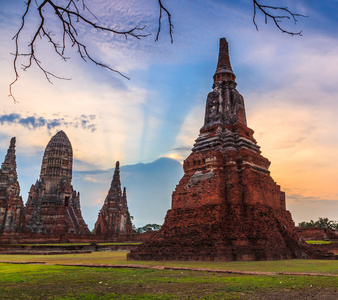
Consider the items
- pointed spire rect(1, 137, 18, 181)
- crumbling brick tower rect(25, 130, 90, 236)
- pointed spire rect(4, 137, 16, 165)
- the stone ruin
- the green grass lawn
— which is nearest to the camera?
the green grass lawn

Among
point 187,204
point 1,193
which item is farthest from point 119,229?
point 187,204

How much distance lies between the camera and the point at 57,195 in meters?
49.0

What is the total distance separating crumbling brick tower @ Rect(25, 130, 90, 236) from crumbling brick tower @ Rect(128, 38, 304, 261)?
101 ft

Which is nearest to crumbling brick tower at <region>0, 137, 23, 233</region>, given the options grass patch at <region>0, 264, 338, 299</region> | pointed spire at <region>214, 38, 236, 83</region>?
pointed spire at <region>214, 38, 236, 83</region>

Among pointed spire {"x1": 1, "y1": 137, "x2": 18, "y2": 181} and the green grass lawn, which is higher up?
pointed spire {"x1": 1, "y1": 137, "x2": 18, "y2": 181}

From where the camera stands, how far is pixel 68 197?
4981cm

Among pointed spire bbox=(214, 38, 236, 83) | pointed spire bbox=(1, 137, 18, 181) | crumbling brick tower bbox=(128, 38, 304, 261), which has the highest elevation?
pointed spire bbox=(214, 38, 236, 83)

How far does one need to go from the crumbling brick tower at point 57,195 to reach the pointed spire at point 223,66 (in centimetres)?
3139

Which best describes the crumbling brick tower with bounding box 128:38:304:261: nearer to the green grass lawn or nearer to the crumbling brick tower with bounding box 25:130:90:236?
the green grass lawn

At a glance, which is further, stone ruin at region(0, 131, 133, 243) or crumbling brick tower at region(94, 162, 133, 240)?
crumbling brick tower at region(94, 162, 133, 240)

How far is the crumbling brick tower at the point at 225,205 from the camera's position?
1376 cm

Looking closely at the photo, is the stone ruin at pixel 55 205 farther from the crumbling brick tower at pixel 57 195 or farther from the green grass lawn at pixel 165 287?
the green grass lawn at pixel 165 287

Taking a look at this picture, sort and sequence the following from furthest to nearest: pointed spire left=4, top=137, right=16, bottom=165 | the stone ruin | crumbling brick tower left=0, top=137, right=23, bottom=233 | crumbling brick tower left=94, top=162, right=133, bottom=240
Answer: crumbling brick tower left=94, top=162, right=133, bottom=240 → pointed spire left=4, top=137, right=16, bottom=165 → the stone ruin → crumbling brick tower left=0, top=137, right=23, bottom=233

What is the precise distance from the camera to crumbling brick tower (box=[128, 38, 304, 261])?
13.8 m
